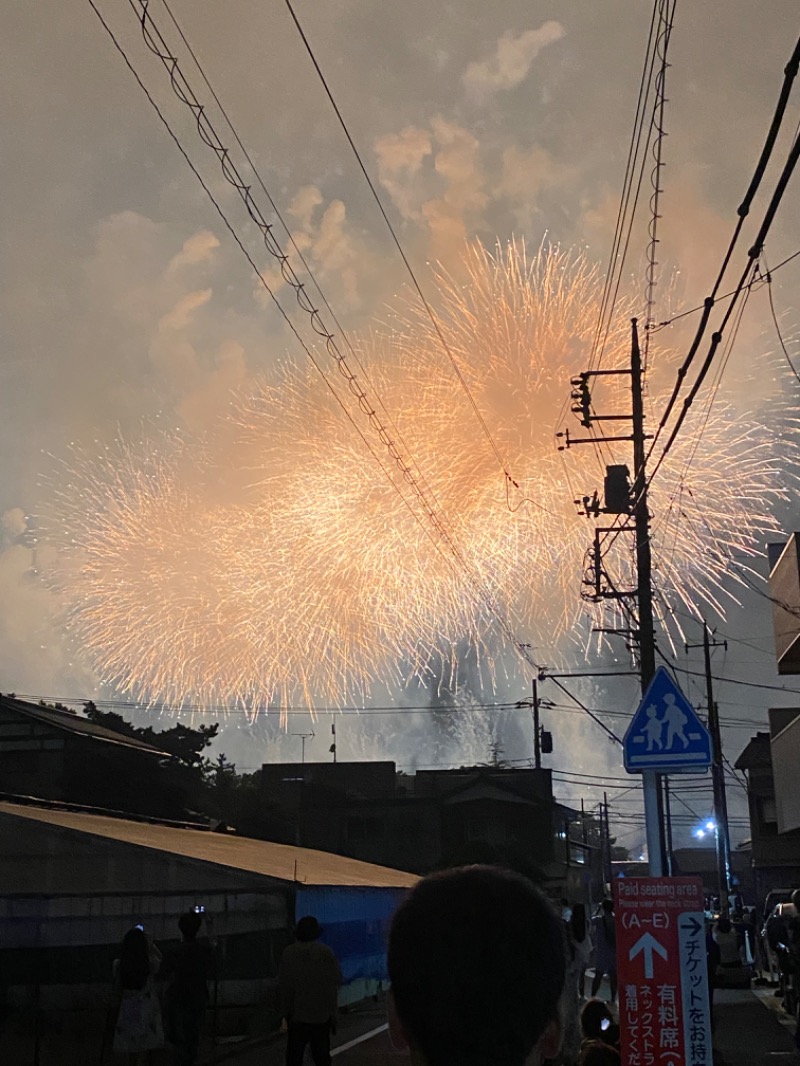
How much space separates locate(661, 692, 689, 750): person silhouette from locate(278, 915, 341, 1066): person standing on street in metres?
3.70

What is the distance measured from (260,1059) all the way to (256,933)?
4251mm

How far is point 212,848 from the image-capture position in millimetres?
20547

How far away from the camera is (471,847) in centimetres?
3900

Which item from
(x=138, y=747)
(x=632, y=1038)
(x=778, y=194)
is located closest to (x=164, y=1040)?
(x=632, y=1038)

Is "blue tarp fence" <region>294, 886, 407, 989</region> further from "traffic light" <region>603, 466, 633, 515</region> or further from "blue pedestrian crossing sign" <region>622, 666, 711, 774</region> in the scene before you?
"blue pedestrian crossing sign" <region>622, 666, 711, 774</region>

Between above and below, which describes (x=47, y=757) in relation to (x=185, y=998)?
above

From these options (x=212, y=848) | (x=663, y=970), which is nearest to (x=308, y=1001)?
(x=663, y=970)

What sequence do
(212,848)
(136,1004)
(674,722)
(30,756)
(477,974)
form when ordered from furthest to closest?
(30,756)
(212,848)
(136,1004)
(674,722)
(477,974)

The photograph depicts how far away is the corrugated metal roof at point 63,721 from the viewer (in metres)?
28.9

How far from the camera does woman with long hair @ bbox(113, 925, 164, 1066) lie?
400 inches

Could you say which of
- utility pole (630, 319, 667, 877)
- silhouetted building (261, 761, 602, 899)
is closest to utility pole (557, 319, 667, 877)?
utility pole (630, 319, 667, 877)

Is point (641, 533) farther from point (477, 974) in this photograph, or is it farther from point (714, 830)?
point (714, 830)

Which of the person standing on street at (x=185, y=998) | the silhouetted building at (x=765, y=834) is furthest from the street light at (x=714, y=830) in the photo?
the person standing on street at (x=185, y=998)

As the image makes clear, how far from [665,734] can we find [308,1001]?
3.94 m
